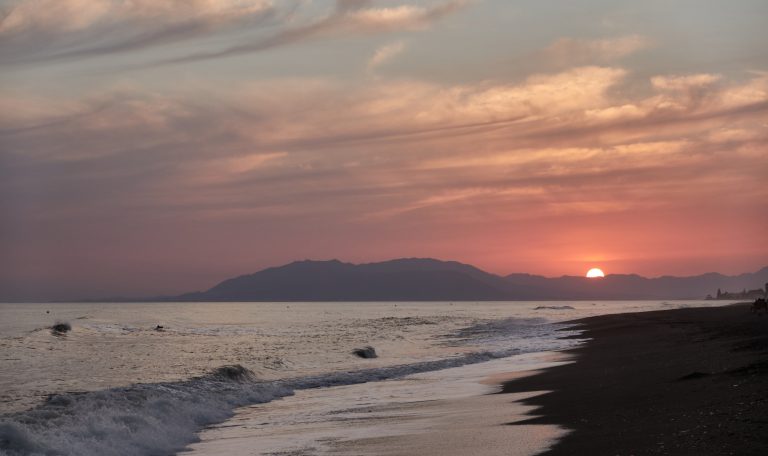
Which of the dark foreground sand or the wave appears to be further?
the wave

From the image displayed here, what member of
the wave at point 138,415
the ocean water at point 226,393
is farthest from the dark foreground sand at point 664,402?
the wave at point 138,415

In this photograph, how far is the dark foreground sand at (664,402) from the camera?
1195 centimetres

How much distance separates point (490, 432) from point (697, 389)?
5243 millimetres

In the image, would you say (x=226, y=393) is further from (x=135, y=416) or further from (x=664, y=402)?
(x=664, y=402)

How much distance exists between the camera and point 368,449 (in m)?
15.1

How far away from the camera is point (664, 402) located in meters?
16.4

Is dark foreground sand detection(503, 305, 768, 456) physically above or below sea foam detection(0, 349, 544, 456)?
above

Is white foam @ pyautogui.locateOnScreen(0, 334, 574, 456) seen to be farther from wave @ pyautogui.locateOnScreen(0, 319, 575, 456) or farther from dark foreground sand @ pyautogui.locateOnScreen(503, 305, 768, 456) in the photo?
dark foreground sand @ pyautogui.locateOnScreen(503, 305, 768, 456)

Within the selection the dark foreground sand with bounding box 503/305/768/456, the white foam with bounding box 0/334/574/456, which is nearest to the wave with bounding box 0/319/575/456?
the white foam with bounding box 0/334/574/456

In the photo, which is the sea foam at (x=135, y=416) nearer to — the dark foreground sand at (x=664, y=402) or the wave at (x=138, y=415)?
the wave at (x=138, y=415)

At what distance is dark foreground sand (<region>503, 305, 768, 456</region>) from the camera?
1195 centimetres

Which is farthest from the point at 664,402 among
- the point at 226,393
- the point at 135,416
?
the point at 226,393

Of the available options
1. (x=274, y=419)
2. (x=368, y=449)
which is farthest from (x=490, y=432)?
(x=274, y=419)

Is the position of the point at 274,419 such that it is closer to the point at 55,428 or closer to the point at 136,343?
the point at 55,428
